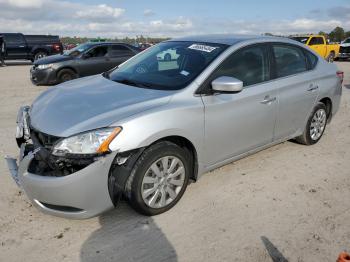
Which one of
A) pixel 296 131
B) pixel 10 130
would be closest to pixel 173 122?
pixel 296 131

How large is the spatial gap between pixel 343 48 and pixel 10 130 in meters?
22.9

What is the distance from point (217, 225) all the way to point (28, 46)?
758 inches

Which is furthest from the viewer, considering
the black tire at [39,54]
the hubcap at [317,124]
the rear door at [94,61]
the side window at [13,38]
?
the black tire at [39,54]

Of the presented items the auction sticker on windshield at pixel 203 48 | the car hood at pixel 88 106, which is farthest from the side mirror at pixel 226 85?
the auction sticker on windshield at pixel 203 48

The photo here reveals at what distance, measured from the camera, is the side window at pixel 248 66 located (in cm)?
386

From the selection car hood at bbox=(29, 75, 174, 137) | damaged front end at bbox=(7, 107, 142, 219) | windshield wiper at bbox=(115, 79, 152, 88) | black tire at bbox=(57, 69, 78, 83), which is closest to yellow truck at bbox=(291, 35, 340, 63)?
black tire at bbox=(57, 69, 78, 83)

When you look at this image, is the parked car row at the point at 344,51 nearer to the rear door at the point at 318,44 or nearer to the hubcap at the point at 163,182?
the rear door at the point at 318,44

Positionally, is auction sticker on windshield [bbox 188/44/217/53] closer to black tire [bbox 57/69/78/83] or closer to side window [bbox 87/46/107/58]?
black tire [bbox 57/69/78/83]

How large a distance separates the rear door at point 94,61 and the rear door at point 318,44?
1331 centimetres

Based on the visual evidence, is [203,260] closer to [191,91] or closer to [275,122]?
[191,91]

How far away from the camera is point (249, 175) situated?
4.38m

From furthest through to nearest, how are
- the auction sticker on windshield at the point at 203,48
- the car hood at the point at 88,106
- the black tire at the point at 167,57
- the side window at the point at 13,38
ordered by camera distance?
the side window at the point at 13,38 < the black tire at the point at 167,57 < the auction sticker on windshield at the point at 203,48 < the car hood at the point at 88,106

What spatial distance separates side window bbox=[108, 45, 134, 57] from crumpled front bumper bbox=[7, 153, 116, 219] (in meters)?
9.44

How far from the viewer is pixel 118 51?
12.3 m
